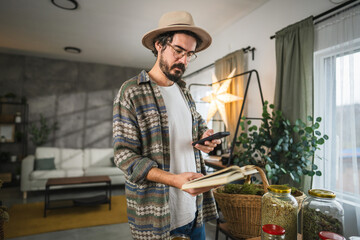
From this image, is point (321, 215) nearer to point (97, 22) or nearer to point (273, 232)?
point (273, 232)

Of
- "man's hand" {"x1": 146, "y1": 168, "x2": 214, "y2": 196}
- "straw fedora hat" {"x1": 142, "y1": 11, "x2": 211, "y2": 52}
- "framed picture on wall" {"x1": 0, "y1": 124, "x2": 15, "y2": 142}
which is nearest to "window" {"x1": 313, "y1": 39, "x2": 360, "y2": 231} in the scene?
"straw fedora hat" {"x1": 142, "y1": 11, "x2": 211, "y2": 52}

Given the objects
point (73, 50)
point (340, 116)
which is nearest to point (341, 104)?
point (340, 116)

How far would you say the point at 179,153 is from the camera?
1044 millimetres

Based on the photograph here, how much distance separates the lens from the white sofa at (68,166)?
4141 millimetres

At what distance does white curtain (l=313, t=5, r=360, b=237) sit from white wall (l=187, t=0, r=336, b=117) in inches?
11.4

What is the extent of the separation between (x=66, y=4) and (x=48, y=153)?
10.3ft

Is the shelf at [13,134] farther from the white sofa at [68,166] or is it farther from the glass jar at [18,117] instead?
the white sofa at [68,166]

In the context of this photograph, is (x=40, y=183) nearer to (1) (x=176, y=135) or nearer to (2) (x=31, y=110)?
(2) (x=31, y=110)

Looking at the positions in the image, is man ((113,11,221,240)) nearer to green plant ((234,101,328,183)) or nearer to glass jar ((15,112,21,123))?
green plant ((234,101,328,183))

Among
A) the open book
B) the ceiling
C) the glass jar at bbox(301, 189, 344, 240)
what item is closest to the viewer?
the open book

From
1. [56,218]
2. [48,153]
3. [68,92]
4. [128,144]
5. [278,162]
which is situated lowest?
[56,218]

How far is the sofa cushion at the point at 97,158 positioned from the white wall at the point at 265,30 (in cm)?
359

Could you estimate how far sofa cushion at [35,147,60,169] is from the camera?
469 cm

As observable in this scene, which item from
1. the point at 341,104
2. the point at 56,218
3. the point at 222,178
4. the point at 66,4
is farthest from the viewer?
the point at 56,218
